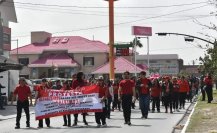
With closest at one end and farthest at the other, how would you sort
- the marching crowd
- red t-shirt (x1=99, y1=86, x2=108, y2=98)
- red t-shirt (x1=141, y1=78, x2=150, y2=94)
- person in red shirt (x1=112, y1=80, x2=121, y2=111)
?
the marching crowd → red t-shirt (x1=99, y1=86, x2=108, y2=98) → red t-shirt (x1=141, y1=78, x2=150, y2=94) → person in red shirt (x1=112, y1=80, x2=121, y2=111)

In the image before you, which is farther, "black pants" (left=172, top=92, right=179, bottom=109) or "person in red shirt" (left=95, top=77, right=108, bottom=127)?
"black pants" (left=172, top=92, right=179, bottom=109)

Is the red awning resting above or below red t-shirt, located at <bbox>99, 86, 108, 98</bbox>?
above

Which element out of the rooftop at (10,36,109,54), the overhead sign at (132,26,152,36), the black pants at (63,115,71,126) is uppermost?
the overhead sign at (132,26,152,36)

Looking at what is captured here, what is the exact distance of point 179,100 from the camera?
29.0 meters

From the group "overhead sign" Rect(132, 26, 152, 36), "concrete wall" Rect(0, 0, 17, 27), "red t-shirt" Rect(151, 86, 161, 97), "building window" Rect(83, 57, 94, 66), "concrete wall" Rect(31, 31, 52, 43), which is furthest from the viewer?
"overhead sign" Rect(132, 26, 152, 36)

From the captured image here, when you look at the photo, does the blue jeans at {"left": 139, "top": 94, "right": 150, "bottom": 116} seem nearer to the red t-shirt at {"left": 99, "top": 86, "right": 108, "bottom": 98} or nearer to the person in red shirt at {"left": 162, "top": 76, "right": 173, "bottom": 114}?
the red t-shirt at {"left": 99, "top": 86, "right": 108, "bottom": 98}

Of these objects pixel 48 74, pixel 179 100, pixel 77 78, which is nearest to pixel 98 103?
pixel 77 78

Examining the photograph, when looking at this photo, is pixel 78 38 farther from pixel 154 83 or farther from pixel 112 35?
pixel 154 83

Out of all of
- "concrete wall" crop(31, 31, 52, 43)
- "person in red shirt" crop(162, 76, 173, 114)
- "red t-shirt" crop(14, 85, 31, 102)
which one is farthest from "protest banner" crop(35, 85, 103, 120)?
"concrete wall" crop(31, 31, 52, 43)

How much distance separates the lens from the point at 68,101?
19.5 metres

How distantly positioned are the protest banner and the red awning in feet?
191

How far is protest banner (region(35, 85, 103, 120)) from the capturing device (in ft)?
63.1

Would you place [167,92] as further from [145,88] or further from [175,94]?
[145,88]

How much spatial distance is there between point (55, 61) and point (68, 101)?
198 feet
